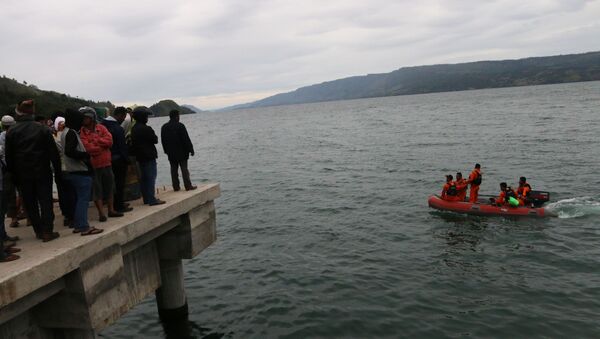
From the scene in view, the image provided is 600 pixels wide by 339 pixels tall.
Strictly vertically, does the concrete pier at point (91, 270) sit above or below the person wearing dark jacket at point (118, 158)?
below

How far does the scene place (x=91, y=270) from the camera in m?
6.34

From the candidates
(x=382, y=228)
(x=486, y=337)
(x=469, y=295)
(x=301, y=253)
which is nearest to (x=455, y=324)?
(x=486, y=337)

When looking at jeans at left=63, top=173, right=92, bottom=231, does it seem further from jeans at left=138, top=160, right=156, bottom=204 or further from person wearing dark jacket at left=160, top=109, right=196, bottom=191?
person wearing dark jacket at left=160, top=109, right=196, bottom=191

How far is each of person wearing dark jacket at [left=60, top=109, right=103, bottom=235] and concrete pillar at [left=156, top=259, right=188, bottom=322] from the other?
3.00 meters

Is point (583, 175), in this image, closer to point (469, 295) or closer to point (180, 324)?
point (469, 295)

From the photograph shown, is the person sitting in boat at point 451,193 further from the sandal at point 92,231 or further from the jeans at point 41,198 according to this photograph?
the jeans at point 41,198

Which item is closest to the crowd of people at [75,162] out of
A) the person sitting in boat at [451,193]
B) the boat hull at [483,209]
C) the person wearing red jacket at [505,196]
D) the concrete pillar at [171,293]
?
the concrete pillar at [171,293]

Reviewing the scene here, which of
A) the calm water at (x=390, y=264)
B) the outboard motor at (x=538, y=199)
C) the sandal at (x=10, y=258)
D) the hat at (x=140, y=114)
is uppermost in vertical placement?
the hat at (x=140, y=114)

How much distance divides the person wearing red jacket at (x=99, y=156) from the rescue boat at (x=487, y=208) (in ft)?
53.8

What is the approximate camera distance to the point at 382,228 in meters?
18.6

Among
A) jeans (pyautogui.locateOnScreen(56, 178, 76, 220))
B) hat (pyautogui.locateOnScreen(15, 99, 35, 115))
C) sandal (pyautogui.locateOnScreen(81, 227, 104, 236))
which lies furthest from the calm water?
hat (pyautogui.locateOnScreen(15, 99, 35, 115))

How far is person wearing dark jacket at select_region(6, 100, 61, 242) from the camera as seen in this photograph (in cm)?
643

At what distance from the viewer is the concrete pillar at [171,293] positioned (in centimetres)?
984

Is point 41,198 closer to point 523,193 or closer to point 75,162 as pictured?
point 75,162
